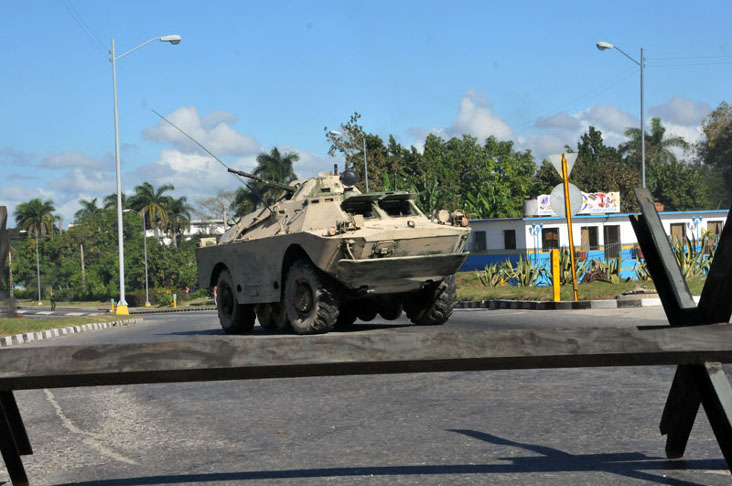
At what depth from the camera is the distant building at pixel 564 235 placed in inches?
1389

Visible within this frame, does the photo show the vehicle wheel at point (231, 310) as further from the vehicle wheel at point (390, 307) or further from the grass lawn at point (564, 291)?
the grass lawn at point (564, 291)

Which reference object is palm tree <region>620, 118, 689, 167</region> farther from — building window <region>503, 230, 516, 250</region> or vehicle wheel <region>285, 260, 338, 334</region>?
vehicle wheel <region>285, 260, 338, 334</region>

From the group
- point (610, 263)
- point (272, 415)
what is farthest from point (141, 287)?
point (272, 415)

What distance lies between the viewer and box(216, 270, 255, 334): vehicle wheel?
15.3 m

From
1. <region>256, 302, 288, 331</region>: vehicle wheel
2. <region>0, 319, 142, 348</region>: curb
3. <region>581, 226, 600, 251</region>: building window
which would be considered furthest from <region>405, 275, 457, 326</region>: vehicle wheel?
<region>581, 226, 600, 251</region>: building window

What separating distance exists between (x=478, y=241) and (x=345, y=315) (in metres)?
23.9

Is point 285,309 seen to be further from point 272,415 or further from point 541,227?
point 541,227

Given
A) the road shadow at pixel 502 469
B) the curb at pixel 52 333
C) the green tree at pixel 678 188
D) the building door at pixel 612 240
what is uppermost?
the green tree at pixel 678 188

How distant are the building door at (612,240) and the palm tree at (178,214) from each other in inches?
2507

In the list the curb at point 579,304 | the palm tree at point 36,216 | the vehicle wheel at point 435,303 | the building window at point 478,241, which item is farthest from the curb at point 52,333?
the palm tree at point 36,216

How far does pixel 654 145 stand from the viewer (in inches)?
3027

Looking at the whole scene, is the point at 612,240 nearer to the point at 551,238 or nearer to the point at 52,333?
the point at 551,238

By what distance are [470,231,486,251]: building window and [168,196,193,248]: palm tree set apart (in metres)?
60.7

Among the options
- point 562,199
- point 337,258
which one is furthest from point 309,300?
point 562,199
